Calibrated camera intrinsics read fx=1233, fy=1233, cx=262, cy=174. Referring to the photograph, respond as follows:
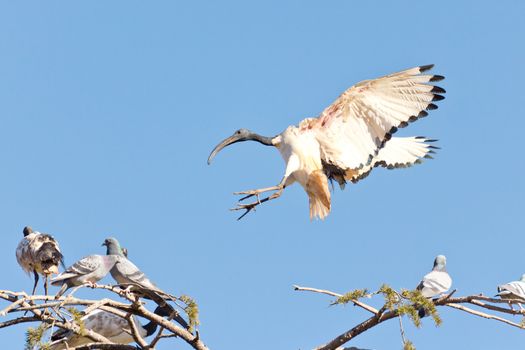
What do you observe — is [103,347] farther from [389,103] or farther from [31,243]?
[389,103]

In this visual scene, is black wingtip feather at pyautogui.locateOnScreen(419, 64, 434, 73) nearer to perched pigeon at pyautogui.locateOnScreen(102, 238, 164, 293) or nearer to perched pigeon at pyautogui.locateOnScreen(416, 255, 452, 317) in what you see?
perched pigeon at pyautogui.locateOnScreen(416, 255, 452, 317)

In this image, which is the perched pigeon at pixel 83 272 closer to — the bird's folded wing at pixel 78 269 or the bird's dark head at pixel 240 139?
the bird's folded wing at pixel 78 269

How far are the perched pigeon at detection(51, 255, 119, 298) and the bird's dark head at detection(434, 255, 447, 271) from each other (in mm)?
3052

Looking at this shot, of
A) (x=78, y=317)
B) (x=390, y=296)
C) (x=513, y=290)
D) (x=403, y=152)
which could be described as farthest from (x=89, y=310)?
(x=403, y=152)

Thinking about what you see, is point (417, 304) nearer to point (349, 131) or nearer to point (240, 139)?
point (349, 131)

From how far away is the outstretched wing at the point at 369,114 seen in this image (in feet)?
35.7

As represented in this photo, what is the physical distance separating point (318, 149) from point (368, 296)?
3624mm

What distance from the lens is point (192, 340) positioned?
27.3ft

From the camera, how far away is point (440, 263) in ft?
36.7

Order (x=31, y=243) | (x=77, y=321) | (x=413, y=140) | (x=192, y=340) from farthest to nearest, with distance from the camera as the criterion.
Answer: (x=413, y=140), (x=31, y=243), (x=192, y=340), (x=77, y=321)

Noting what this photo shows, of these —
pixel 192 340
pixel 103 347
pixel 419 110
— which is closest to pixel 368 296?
pixel 192 340

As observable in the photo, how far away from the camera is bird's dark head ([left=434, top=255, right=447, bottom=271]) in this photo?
1102 centimetres

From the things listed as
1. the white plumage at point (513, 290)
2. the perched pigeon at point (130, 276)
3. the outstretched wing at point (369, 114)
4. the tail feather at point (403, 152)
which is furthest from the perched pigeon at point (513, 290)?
the tail feather at point (403, 152)

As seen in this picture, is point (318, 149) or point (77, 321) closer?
point (77, 321)
